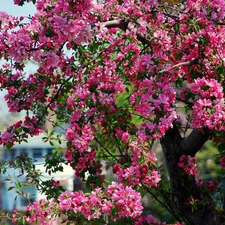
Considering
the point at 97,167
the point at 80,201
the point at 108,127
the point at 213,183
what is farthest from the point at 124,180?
the point at 213,183

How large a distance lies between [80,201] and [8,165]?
1.30m

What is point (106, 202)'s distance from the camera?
129 inches

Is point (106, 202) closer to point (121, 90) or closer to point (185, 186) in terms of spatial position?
point (121, 90)

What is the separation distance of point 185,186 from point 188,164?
0.25 metres

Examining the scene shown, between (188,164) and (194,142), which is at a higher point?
(194,142)

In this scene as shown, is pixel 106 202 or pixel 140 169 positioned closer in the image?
pixel 106 202

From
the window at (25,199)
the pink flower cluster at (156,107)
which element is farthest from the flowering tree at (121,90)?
the window at (25,199)

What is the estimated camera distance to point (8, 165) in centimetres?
448

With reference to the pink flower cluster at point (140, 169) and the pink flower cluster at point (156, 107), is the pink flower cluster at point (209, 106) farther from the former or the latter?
the pink flower cluster at point (140, 169)

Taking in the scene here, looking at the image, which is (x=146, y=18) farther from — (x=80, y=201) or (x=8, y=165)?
(x=8, y=165)

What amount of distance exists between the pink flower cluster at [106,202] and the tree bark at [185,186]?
0.94 metres

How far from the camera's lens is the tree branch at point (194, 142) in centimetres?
414

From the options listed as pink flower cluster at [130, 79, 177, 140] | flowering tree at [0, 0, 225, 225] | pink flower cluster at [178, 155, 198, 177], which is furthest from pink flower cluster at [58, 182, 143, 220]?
pink flower cluster at [178, 155, 198, 177]

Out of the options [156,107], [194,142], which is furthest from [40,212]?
[194,142]
